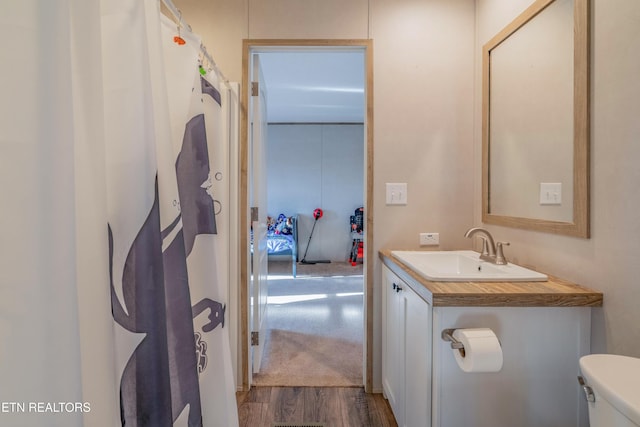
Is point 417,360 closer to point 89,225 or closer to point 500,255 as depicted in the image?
point 500,255

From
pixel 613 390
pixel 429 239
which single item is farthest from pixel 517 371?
pixel 429 239

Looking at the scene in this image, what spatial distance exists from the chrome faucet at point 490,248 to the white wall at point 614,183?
31 centimetres

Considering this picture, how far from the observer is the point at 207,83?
4.24 feet

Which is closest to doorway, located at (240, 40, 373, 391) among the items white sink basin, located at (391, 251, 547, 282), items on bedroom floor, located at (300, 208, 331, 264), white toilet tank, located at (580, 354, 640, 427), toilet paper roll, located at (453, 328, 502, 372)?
white sink basin, located at (391, 251, 547, 282)

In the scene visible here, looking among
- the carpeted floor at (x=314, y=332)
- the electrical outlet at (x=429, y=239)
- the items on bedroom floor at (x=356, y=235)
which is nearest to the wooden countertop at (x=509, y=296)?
the electrical outlet at (x=429, y=239)

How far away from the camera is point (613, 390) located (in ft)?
2.15

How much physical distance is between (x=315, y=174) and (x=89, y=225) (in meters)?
4.96

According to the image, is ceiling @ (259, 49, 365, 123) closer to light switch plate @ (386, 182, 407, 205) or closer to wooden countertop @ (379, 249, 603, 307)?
light switch plate @ (386, 182, 407, 205)

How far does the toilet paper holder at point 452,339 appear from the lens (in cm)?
98

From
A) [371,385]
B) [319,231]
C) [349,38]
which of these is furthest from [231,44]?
[319,231]

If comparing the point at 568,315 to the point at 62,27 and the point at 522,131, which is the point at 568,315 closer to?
the point at 522,131

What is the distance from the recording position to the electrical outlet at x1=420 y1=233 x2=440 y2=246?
1894mm

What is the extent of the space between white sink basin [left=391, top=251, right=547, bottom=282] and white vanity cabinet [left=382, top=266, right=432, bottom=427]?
11 centimetres

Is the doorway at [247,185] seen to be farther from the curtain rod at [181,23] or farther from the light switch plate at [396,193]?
the curtain rod at [181,23]
